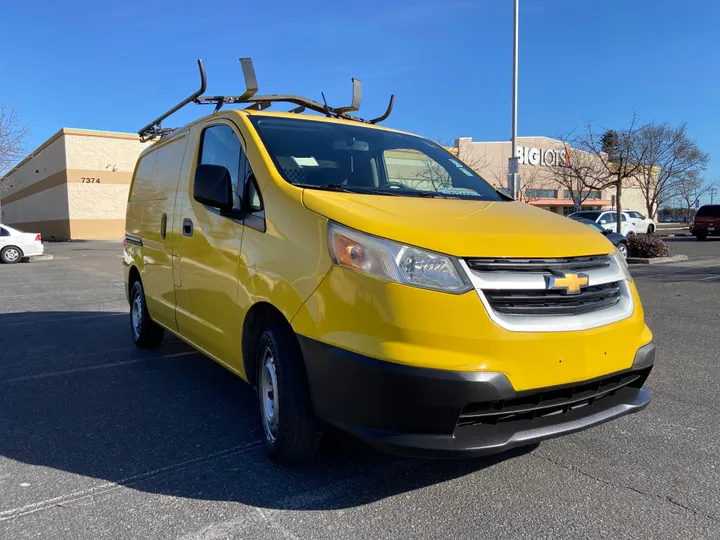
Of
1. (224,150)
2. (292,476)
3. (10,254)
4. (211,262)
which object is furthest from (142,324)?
(10,254)

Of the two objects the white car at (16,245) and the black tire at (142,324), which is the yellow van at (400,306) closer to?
the black tire at (142,324)

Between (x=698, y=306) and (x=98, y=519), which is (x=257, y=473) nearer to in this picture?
(x=98, y=519)

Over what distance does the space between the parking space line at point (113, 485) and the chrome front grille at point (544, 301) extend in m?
1.84

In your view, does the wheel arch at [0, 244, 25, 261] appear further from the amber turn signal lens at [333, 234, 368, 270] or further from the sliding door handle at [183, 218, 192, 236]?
the amber turn signal lens at [333, 234, 368, 270]

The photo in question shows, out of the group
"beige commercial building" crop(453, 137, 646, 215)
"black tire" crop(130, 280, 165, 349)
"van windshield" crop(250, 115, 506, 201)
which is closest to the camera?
"van windshield" crop(250, 115, 506, 201)

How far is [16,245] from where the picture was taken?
21.0 meters

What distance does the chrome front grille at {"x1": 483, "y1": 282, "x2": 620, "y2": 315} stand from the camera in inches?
99.7

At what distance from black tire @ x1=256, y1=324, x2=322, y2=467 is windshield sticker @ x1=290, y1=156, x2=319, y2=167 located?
107 centimetres

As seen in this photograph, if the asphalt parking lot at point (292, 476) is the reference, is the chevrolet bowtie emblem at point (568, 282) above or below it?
above

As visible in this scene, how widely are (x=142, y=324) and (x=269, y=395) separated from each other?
3217 mm

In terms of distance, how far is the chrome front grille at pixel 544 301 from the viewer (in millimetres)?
2531

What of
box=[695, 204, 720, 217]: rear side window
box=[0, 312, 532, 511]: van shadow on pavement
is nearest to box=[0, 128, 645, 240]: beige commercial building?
box=[695, 204, 720, 217]: rear side window

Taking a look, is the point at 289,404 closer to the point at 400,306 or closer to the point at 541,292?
the point at 400,306

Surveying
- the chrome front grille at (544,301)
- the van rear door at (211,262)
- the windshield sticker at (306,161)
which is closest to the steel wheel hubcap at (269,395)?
the van rear door at (211,262)
